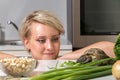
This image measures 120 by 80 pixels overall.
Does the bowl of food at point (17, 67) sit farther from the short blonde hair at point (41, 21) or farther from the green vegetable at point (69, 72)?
the short blonde hair at point (41, 21)

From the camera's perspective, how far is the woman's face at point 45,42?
1.48m

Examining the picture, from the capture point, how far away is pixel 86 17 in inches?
102

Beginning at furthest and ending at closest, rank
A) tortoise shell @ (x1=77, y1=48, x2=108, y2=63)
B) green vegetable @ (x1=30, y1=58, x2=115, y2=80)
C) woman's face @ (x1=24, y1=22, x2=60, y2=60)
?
woman's face @ (x1=24, y1=22, x2=60, y2=60)
tortoise shell @ (x1=77, y1=48, x2=108, y2=63)
green vegetable @ (x1=30, y1=58, x2=115, y2=80)

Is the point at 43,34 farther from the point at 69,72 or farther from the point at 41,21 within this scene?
the point at 69,72

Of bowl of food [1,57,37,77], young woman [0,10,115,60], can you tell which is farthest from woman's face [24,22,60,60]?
bowl of food [1,57,37,77]

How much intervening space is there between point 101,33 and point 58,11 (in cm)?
61

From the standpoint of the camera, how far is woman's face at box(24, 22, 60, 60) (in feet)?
4.85

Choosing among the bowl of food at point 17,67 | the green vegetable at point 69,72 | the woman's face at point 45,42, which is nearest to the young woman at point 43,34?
the woman's face at point 45,42

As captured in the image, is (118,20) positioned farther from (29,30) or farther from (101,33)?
(29,30)

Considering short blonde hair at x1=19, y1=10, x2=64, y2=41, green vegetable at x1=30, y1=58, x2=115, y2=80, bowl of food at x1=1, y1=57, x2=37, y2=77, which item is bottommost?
bowl of food at x1=1, y1=57, x2=37, y2=77

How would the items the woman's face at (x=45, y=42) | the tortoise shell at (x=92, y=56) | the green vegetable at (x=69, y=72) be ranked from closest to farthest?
the green vegetable at (x=69, y=72) < the tortoise shell at (x=92, y=56) < the woman's face at (x=45, y=42)

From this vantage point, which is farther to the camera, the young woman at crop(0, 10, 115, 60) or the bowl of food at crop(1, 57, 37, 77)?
the young woman at crop(0, 10, 115, 60)

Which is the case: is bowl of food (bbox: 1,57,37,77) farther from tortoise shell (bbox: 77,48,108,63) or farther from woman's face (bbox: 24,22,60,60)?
woman's face (bbox: 24,22,60,60)

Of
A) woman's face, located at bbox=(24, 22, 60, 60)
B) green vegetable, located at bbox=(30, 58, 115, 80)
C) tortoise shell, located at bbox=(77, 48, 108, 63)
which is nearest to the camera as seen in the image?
green vegetable, located at bbox=(30, 58, 115, 80)
